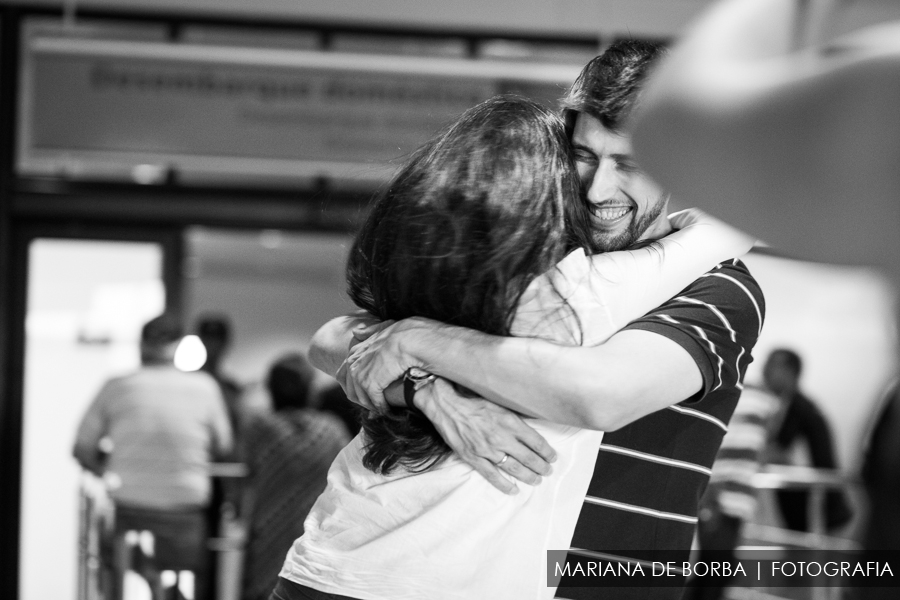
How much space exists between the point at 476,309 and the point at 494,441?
144 mm

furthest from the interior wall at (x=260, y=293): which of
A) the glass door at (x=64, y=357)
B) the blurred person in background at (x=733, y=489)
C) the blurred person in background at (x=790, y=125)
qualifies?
the blurred person in background at (x=790, y=125)

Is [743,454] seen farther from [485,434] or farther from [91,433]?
[485,434]

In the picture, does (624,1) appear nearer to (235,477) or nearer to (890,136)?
(235,477)

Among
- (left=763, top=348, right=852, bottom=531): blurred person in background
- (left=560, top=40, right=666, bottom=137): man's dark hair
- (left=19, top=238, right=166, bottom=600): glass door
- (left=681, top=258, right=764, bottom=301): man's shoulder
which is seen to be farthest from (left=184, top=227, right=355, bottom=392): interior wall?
(left=681, top=258, right=764, bottom=301): man's shoulder

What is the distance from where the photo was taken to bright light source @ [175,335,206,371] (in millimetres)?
5156

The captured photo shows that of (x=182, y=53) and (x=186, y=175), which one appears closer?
(x=182, y=53)

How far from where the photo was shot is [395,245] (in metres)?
1.14

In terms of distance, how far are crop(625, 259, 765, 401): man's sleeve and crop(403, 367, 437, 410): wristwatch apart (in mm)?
241

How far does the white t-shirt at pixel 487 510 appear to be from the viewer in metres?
1.08

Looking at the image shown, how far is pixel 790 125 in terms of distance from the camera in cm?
48

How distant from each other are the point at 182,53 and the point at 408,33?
4.38 ft

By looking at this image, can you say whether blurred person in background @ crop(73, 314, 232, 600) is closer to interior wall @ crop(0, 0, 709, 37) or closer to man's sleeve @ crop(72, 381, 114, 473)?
man's sleeve @ crop(72, 381, 114, 473)

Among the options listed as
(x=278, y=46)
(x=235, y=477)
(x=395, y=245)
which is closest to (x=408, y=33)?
(x=278, y=46)

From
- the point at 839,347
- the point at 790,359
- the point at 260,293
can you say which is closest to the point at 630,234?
the point at 790,359
